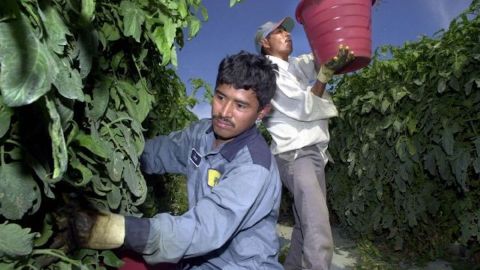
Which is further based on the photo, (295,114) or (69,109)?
(295,114)

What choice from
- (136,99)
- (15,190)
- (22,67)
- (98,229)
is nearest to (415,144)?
(136,99)

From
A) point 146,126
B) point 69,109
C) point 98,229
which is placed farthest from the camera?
point 146,126

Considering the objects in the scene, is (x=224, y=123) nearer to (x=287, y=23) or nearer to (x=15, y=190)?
(x=15, y=190)

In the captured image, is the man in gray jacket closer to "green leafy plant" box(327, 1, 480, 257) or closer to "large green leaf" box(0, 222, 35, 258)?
"large green leaf" box(0, 222, 35, 258)

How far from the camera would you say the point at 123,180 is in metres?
1.32

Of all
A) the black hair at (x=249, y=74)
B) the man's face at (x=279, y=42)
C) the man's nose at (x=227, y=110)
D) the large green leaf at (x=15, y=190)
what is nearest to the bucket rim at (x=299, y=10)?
the man's face at (x=279, y=42)

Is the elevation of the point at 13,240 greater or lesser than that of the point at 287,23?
lesser

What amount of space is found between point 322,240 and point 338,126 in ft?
7.30

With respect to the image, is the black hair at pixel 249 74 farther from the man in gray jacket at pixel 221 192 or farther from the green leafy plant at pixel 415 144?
the green leafy plant at pixel 415 144

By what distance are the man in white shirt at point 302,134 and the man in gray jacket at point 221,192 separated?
1.01m

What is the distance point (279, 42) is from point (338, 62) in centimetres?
65

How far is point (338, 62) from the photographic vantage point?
2803mm

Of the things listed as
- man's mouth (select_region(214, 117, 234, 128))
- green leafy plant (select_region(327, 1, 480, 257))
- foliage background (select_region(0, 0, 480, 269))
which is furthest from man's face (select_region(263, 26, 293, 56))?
man's mouth (select_region(214, 117, 234, 128))

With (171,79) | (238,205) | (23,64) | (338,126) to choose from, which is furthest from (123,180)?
(338,126)
